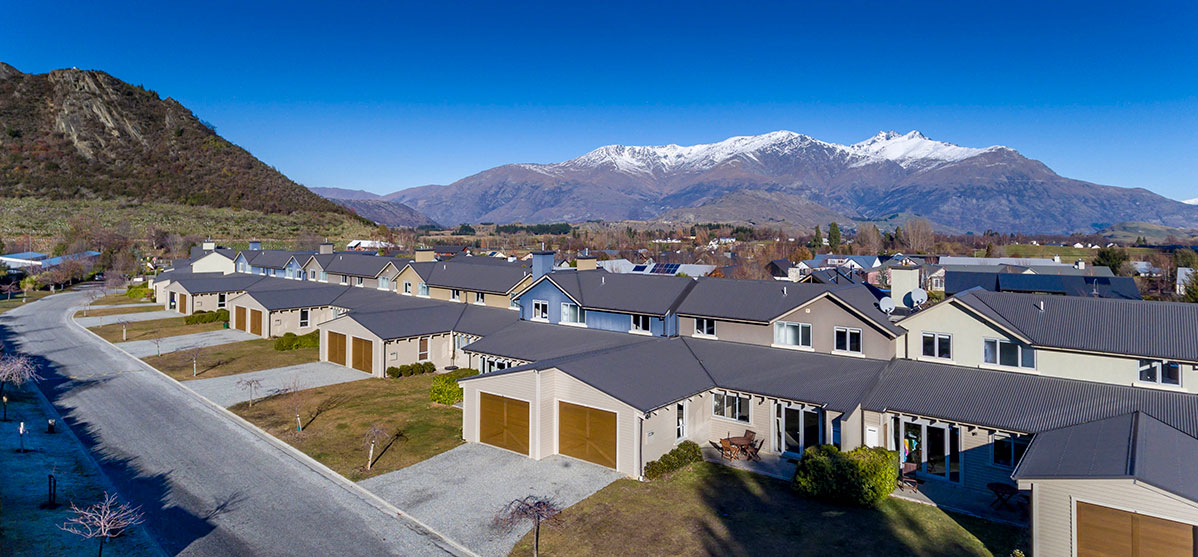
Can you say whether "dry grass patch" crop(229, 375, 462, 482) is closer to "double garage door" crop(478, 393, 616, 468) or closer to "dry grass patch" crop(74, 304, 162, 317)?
"double garage door" crop(478, 393, 616, 468)

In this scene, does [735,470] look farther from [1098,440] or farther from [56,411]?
[56,411]

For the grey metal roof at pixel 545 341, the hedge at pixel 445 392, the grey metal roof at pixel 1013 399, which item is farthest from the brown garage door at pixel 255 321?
the grey metal roof at pixel 1013 399

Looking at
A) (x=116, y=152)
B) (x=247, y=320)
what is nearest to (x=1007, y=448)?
(x=247, y=320)

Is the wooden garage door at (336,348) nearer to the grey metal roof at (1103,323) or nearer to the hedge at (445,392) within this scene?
the hedge at (445,392)

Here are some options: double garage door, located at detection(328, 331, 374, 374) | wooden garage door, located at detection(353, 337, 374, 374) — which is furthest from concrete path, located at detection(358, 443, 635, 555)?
double garage door, located at detection(328, 331, 374, 374)

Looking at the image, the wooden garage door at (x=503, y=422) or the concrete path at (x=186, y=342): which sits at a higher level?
the concrete path at (x=186, y=342)

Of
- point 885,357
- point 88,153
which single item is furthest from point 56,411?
point 88,153
